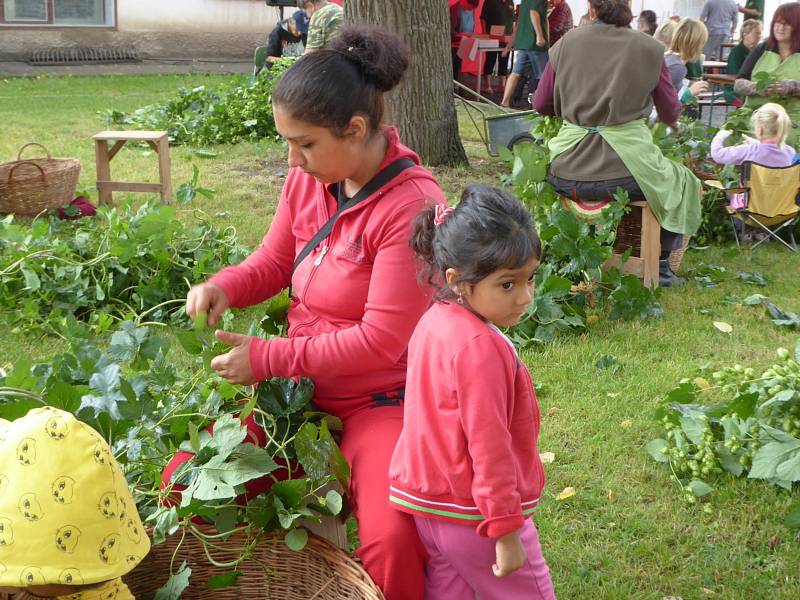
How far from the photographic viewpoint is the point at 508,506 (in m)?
2.09

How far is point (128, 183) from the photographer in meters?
7.00

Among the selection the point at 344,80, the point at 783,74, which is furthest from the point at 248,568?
the point at 783,74

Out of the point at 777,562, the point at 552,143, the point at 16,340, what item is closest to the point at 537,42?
the point at 552,143

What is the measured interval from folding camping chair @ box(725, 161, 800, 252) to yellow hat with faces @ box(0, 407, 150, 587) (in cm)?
531

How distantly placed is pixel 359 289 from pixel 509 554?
845mm

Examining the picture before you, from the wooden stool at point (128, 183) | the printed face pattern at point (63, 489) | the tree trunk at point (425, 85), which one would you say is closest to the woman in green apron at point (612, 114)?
the tree trunk at point (425, 85)

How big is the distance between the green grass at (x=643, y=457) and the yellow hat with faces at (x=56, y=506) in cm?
152

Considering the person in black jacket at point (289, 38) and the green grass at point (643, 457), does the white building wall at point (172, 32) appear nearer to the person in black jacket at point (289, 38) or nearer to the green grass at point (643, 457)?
the person in black jacket at point (289, 38)

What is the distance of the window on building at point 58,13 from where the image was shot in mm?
16484

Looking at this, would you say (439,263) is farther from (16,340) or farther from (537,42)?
(537,42)

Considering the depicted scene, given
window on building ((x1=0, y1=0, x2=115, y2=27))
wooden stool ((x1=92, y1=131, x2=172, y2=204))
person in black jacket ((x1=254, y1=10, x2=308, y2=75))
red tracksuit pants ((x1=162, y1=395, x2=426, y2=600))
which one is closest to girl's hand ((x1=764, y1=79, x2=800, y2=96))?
wooden stool ((x1=92, y1=131, x2=172, y2=204))

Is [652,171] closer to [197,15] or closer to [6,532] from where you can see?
[6,532]

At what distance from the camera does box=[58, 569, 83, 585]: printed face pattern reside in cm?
181

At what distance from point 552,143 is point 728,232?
1.95m
